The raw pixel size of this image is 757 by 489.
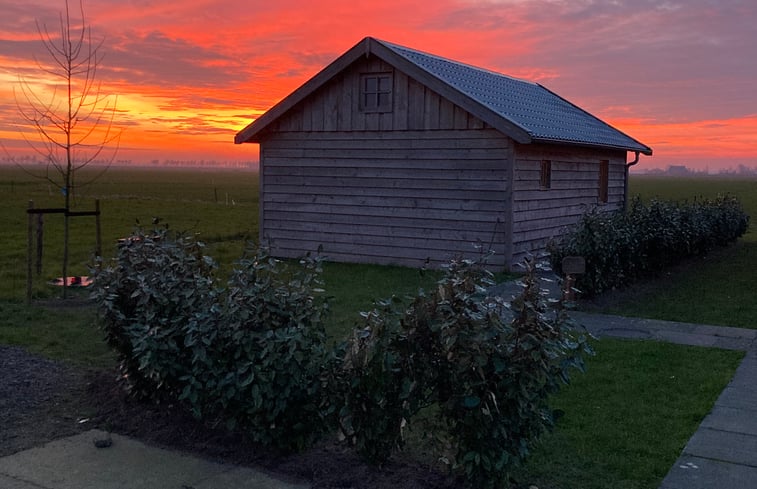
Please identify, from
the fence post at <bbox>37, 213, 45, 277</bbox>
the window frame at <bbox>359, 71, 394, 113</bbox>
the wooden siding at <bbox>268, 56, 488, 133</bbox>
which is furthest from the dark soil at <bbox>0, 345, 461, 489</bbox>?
the window frame at <bbox>359, 71, 394, 113</bbox>

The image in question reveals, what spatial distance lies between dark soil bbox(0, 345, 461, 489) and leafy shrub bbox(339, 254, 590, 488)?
0.93 feet

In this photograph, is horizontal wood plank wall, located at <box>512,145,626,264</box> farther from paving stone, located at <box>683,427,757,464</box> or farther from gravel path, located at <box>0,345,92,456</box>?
gravel path, located at <box>0,345,92,456</box>

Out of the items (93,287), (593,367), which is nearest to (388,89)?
(593,367)

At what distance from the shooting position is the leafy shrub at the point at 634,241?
12227 millimetres

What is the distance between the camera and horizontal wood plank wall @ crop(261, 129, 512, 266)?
1537 centimetres

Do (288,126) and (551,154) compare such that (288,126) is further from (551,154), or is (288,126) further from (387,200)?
(551,154)

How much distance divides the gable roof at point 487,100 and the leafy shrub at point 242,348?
9.72m

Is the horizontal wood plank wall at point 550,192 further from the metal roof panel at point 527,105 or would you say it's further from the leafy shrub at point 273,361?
the leafy shrub at point 273,361

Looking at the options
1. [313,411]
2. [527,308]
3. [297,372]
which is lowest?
[313,411]

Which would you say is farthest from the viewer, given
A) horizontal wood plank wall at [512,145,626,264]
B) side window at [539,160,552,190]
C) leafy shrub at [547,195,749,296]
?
side window at [539,160,552,190]

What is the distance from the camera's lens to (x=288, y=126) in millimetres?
17875

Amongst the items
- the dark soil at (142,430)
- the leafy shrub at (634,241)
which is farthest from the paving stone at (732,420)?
the leafy shrub at (634,241)

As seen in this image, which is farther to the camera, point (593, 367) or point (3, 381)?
point (593, 367)

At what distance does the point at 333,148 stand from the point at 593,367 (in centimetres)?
1050
